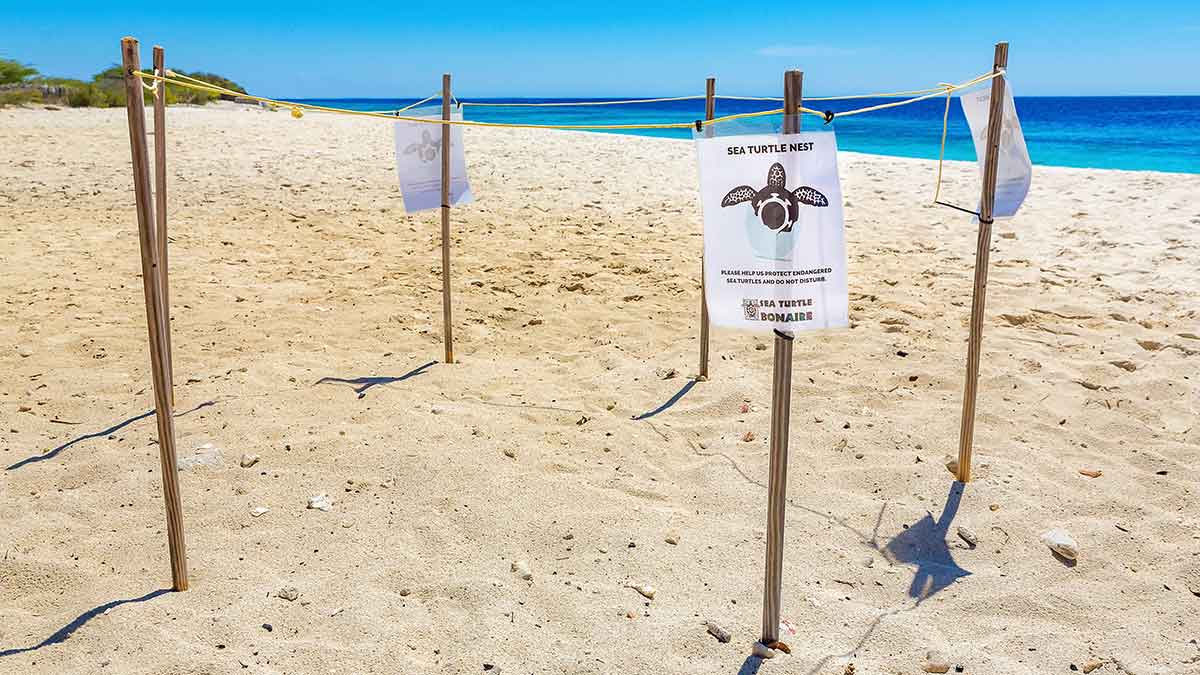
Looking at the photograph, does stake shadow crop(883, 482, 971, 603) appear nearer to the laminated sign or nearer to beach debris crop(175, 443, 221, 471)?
the laminated sign

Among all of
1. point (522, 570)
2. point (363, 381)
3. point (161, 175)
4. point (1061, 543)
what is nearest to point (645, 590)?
point (522, 570)

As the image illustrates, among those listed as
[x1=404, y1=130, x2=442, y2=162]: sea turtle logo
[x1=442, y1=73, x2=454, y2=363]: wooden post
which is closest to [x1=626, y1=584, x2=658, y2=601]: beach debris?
[x1=442, y1=73, x2=454, y2=363]: wooden post

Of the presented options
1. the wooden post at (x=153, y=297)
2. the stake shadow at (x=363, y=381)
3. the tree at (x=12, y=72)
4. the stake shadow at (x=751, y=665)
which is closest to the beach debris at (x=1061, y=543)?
the stake shadow at (x=751, y=665)

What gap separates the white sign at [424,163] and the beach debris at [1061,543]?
3100mm

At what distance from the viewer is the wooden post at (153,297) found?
259cm

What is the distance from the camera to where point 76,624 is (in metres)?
2.72

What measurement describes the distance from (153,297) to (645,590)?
176 centimetres

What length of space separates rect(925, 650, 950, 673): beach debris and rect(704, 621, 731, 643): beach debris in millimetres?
567

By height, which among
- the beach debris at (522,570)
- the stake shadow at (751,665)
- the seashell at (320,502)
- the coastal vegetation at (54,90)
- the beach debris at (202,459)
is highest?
the coastal vegetation at (54,90)

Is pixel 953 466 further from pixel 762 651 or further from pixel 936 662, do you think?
pixel 762 651

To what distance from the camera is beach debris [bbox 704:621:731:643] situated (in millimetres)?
2771

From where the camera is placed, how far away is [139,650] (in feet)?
8.58

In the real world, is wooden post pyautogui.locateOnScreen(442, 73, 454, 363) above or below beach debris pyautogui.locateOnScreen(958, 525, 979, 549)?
above

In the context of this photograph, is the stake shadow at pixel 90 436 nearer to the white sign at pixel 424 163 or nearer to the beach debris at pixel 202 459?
the beach debris at pixel 202 459
